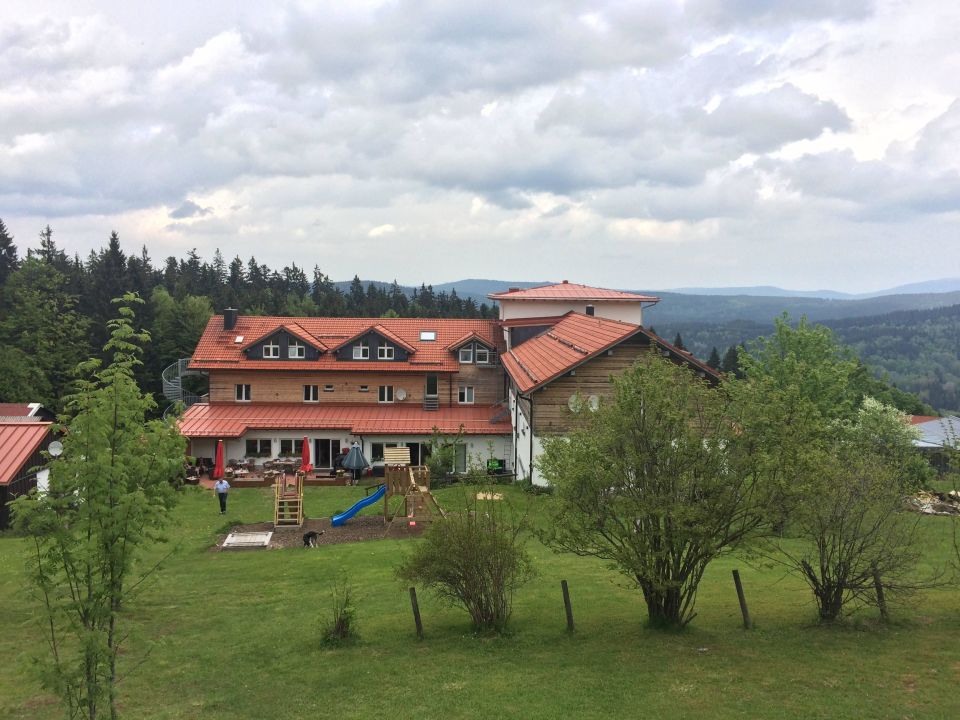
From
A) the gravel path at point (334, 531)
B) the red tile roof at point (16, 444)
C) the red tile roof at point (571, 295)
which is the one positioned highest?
the red tile roof at point (571, 295)

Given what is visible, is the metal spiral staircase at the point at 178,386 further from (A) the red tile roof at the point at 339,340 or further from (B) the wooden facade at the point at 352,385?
(B) the wooden facade at the point at 352,385

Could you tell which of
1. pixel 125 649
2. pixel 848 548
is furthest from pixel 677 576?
pixel 125 649

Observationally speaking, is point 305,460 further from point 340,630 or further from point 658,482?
point 658,482

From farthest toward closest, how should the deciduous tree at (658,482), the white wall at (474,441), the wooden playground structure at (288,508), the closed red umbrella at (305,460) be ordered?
the white wall at (474,441)
the closed red umbrella at (305,460)
the wooden playground structure at (288,508)
the deciduous tree at (658,482)

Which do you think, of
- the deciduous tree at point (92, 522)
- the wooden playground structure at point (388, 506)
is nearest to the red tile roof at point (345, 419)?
the wooden playground structure at point (388, 506)

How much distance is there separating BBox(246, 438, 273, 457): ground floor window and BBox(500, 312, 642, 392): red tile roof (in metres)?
14.9

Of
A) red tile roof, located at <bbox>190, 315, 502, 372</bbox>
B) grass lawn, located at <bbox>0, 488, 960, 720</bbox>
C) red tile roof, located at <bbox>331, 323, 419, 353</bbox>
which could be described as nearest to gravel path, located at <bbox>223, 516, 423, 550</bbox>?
grass lawn, located at <bbox>0, 488, 960, 720</bbox>

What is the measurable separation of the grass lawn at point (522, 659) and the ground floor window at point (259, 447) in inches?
841

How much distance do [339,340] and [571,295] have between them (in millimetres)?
16399

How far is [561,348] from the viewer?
3675 cm

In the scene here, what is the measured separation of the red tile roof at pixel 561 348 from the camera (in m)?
32.2

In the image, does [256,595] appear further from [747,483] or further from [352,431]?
[352,431]

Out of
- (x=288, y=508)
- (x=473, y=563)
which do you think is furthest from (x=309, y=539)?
(x=473, y=563)

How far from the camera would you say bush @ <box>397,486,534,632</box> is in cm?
1480
